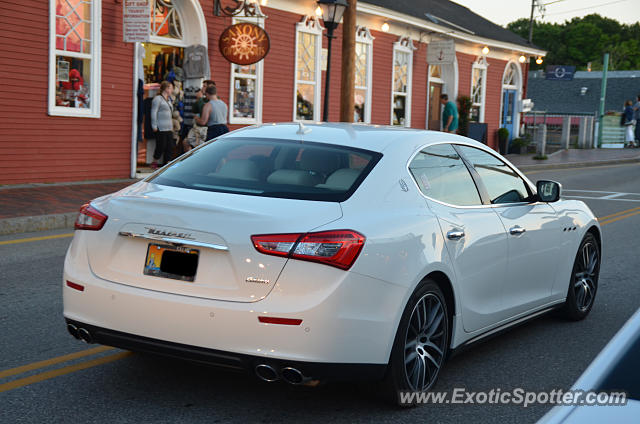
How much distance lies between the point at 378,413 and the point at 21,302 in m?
3.51

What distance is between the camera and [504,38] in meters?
33.0

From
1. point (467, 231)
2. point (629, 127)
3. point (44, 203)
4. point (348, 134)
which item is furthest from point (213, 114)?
point (629, 127)

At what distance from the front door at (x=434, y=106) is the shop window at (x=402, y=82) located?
1949mm

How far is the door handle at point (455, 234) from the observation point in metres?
4.77

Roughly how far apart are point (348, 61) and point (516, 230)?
12067 millimetres

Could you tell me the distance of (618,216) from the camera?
47.9 ft

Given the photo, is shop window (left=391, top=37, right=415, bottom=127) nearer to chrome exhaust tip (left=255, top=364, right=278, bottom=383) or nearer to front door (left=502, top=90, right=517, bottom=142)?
front door (left=502, top=90, right=517, bottom=142)

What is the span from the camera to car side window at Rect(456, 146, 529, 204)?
222 inches

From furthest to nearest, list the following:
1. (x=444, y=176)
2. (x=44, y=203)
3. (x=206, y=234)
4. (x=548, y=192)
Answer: (x=44, y=203), (x=548, y=192), (x=444, y=176), (x=206, y=234)

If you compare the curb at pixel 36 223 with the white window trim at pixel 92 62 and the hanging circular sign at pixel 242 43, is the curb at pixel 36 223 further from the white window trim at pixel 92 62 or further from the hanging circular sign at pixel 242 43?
the hanging circular sign at pixel 242 43

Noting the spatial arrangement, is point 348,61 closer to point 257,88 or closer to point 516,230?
point 257,88

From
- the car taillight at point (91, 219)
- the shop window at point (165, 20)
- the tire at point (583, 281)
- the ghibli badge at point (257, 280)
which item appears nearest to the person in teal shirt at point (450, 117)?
the shop window at point (165, 20)

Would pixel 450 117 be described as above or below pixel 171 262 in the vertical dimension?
above

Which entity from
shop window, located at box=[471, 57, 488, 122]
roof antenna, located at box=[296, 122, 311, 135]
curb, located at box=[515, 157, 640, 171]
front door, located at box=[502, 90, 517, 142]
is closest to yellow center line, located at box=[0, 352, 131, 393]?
roof antenna, located at box=[296, 122, 311, 135]
